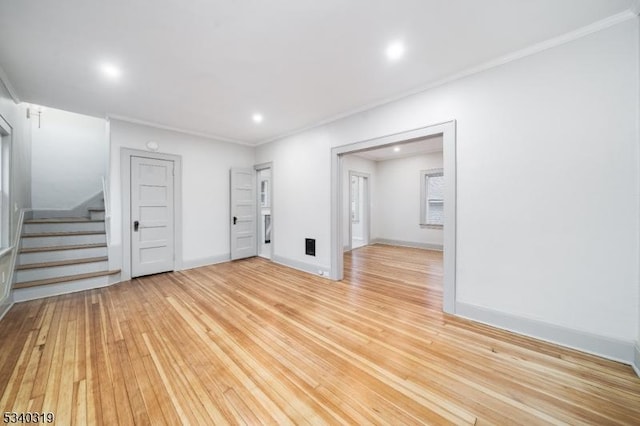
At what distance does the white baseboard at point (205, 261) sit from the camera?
15.8 feet

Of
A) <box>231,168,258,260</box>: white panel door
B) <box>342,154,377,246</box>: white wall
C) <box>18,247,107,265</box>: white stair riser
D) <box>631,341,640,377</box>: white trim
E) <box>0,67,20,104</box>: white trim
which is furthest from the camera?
<box>342,154,377,246</box>: white wall

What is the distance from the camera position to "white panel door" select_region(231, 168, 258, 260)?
18.0 ft

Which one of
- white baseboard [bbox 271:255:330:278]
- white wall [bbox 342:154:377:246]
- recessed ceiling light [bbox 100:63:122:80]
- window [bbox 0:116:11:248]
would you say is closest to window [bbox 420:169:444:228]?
white wall [bbox 342:154:377:246]

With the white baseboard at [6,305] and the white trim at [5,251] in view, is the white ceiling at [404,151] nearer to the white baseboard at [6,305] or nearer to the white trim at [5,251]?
the white trim at [5,251]

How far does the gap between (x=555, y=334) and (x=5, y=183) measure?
21.2ft

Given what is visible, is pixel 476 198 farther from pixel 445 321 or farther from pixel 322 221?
pixel 322 221

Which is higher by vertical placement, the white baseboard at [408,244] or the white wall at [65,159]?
the white wall at [65,159]

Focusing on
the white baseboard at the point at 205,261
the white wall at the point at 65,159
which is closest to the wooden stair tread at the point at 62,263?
the white baseboard at the point at 205,261

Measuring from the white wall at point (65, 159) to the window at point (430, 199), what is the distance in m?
7.54

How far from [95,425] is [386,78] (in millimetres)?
3761

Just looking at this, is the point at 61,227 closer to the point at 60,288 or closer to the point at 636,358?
the point at 60,288

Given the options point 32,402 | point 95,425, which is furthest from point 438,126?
point 32,402

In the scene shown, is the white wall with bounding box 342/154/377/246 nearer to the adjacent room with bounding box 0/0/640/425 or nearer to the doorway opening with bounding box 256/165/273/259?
the doorway opening with bounding box 256/165/273/259

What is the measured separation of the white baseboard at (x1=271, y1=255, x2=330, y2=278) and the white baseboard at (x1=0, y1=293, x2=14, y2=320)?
12.1 feet
